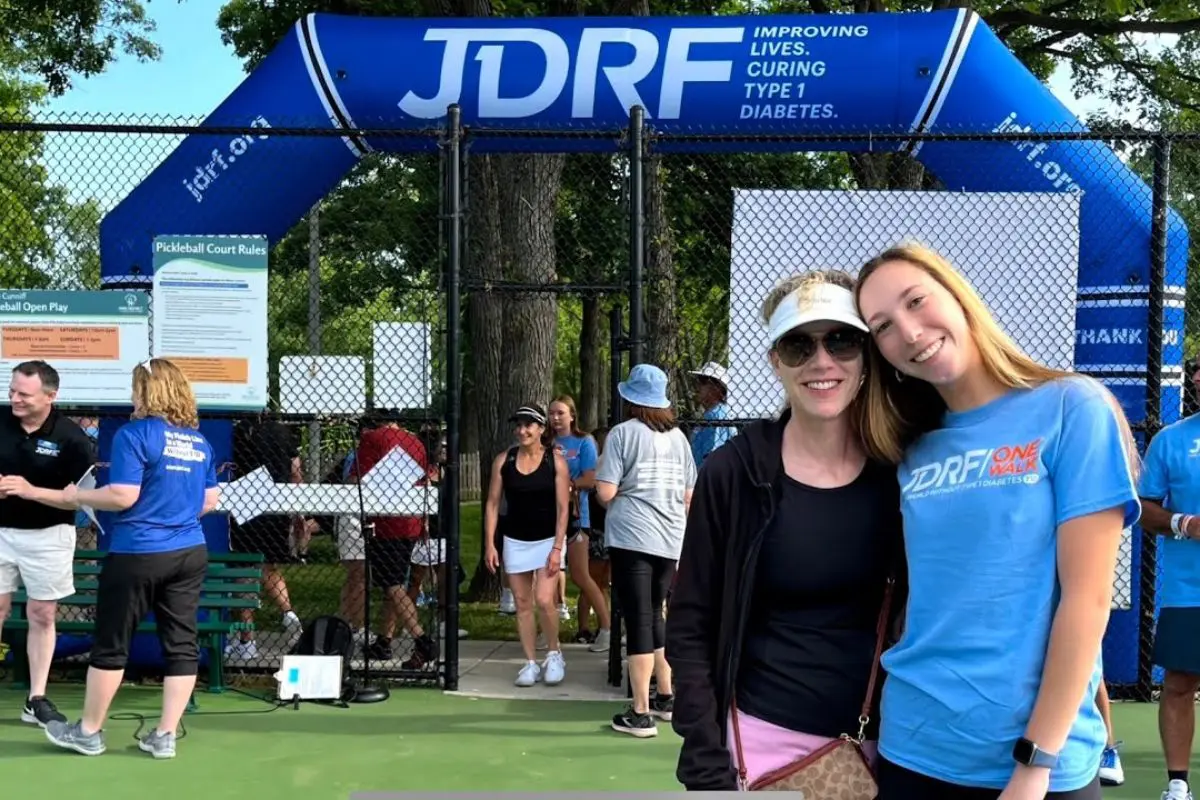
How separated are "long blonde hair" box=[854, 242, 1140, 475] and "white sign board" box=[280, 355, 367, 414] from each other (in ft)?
16.3

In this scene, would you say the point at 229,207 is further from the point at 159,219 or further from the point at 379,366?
the point at 379,366

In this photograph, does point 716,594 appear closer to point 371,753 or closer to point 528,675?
point 371,753

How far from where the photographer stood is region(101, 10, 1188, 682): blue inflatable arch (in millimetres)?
6711

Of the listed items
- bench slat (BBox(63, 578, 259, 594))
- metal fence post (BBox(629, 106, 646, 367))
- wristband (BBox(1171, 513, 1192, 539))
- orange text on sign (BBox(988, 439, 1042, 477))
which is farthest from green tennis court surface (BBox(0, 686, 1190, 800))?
orange text on sign (BBox(988, 439, 1042, 477))

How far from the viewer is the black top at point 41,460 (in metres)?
5.71

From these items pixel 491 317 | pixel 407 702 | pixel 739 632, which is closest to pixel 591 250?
pixel 491 317

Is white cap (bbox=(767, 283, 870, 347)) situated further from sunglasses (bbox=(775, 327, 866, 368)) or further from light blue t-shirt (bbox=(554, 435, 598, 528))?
light blue t-shirt (bbox=(554, 435, 598, 528))

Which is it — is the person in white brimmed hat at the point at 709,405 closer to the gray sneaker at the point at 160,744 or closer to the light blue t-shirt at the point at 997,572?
the gray sneaker at the point at 160,744

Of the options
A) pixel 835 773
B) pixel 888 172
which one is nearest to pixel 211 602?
pixel 835 773

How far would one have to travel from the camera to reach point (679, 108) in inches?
274

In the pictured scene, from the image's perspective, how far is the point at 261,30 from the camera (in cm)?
1469

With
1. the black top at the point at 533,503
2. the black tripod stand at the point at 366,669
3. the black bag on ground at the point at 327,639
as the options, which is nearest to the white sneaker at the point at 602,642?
the black top at the point at 533,503

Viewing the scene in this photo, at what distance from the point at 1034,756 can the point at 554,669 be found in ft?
17.7

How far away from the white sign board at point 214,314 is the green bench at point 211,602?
105 cm
